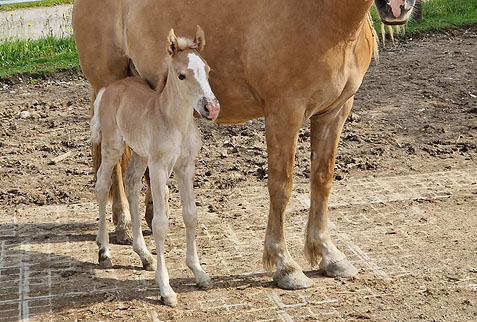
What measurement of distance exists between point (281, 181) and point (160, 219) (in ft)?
2.73

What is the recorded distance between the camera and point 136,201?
18.8ft

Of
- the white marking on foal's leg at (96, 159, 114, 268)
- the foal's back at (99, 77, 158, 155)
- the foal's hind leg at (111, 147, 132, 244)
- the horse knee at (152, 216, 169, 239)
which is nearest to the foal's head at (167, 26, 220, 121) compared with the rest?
the foal's back at (99, 77, 158, 155)

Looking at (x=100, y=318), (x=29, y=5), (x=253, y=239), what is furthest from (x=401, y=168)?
(x=29, y=5)

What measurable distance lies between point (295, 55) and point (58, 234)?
258cm

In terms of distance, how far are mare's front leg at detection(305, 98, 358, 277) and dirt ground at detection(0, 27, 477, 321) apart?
12 centimetres

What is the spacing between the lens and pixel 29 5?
13875mm

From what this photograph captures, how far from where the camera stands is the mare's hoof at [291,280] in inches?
213

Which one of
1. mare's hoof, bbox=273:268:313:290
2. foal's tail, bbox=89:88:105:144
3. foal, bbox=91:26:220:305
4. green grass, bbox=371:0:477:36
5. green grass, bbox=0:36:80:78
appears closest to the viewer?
foal, bbox=91:26:220:305

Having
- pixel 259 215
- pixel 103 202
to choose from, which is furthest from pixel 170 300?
pixel 259 215

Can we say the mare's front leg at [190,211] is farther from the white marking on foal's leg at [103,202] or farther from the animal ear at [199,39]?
the animal ear at [199,39]

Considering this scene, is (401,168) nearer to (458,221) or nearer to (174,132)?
(458,221)

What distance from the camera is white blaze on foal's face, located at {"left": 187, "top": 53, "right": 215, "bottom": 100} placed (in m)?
4.76

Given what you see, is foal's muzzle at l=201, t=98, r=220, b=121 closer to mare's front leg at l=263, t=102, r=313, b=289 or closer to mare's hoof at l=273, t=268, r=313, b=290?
mare's front leg at l=263, t=102, r=313, b=289

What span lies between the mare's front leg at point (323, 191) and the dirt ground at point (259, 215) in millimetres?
123
